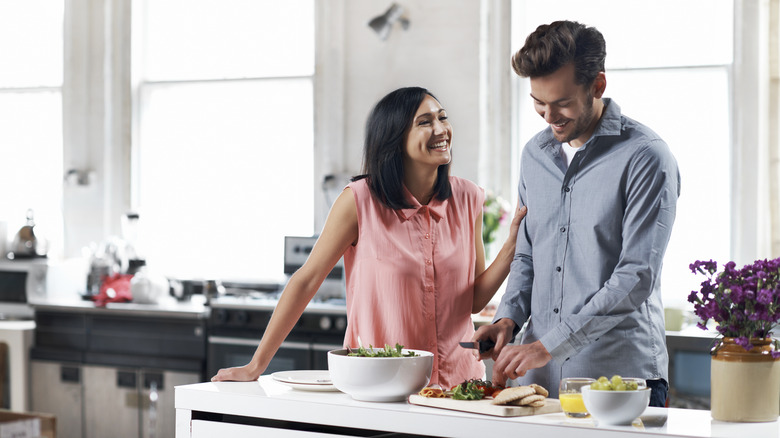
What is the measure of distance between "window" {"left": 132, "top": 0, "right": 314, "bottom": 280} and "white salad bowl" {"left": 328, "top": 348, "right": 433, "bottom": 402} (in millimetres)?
3579

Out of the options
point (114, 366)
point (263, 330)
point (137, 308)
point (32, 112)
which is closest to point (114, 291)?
point (137, 308)

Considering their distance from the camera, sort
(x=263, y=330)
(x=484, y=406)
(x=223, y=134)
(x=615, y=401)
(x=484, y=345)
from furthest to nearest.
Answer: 1. (x=223, y=134)
2. (x=263, y=330)
3. (x=484, y=345)
4. (x=484, y=406)
5. (x=615, y=401)

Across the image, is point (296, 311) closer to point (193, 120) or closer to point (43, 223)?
point (193, 120)

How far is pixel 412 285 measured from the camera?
2240 millimetres

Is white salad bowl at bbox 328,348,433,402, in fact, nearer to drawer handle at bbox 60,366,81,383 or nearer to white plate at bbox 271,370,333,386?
white plate at bbox 271,370,333,386

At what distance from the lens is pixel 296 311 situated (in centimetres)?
211

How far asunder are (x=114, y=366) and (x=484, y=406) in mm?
3713

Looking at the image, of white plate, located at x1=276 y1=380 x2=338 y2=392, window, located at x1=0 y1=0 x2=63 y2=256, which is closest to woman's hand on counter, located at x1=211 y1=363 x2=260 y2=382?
white plate, located at x1=276 y1=380 x2=338 y2=392

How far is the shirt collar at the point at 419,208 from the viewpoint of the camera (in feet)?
7.47

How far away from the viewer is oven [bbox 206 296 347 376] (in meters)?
4.37

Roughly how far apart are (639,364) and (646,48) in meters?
3.05

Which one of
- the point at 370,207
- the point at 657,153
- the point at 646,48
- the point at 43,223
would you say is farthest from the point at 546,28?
the point at 43,223

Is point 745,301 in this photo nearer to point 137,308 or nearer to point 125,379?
point 137,308

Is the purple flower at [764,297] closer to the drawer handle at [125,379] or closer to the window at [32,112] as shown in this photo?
the drawer handle at [125,379]
